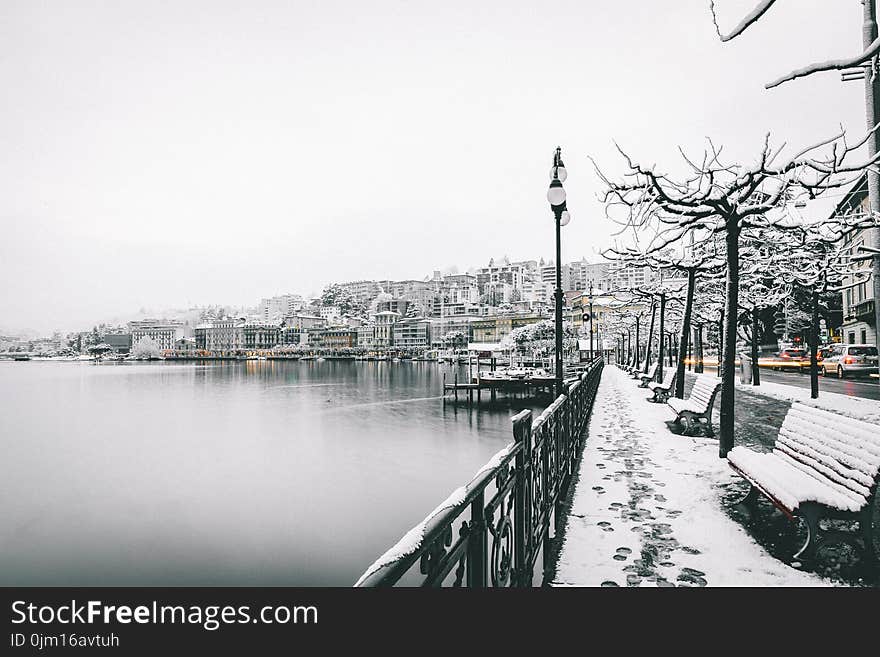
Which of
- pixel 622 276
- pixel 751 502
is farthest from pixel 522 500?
pixel 622 276

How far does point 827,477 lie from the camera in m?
3.53

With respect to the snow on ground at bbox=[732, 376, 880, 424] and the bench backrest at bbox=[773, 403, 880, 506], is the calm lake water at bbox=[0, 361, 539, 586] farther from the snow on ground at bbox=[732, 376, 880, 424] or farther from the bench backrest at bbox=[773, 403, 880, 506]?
the snow on ground at bbox=[732, 376, 880, 424]

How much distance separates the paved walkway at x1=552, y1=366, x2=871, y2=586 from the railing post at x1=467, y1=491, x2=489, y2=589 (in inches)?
45.6

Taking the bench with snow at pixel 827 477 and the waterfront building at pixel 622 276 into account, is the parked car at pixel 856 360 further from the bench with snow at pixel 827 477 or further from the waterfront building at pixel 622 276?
the bench with snow at pixel 827 477

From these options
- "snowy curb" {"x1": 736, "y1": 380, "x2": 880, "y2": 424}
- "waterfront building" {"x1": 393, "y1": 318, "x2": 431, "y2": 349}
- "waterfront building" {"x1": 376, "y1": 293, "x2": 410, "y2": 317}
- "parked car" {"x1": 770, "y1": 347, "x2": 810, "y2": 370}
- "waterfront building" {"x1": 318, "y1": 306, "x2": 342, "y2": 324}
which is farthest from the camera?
"waterfront building" {"x1": 318, "y1": 306, "x2": 342, "y2": 324}

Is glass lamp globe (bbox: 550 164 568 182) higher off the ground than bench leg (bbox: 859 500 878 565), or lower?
higher

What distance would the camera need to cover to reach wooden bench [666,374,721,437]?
789 cm

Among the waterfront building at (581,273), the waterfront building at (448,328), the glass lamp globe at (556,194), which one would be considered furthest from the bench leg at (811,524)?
the waterfront building at (581,273)

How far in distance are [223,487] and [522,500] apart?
17825 mm

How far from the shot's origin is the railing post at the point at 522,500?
302 cm

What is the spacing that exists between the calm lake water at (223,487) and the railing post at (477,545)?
29.6 ft

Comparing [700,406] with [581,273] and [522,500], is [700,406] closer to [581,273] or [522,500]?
[522,500]

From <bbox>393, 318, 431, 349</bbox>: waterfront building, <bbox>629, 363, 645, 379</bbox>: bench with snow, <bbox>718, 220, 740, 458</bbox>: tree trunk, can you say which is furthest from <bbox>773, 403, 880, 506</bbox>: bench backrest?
<bbox>393, 318, 431, 349</bbox>: waterfront building
